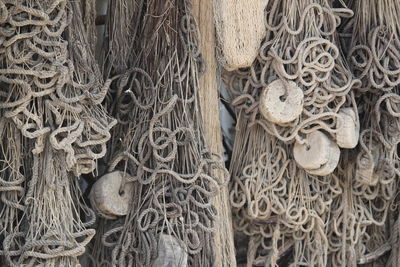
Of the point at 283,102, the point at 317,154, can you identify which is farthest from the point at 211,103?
the point at 317,154

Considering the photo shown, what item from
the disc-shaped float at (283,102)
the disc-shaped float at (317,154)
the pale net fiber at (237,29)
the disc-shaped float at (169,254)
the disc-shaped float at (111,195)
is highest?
the pale net fiber at (237,29)

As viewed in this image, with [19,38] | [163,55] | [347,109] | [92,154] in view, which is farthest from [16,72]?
[347,109]

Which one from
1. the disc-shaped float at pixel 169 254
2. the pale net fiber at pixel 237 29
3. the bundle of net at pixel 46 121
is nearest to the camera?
the bundle of net at pixel 46 121

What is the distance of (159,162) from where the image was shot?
9.34 feet

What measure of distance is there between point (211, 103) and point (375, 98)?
483 mm

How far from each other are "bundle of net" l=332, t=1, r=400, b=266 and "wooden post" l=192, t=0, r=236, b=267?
40cm

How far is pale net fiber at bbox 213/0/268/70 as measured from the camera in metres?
2.89

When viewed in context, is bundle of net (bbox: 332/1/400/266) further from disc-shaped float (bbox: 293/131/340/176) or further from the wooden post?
the wooden post

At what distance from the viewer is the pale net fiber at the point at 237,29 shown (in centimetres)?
289

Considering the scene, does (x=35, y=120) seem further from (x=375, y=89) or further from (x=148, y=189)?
(x=375, y=89)

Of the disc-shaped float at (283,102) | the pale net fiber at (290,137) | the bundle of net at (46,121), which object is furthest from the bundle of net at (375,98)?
the bundle of net at (46,121)

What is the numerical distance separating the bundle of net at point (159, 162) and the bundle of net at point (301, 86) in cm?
19

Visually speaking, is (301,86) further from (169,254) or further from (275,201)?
(169,254)

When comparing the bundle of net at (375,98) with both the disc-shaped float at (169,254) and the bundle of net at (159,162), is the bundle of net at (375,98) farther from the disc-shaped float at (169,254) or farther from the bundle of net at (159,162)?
the disc-shaped float at (169,254)
